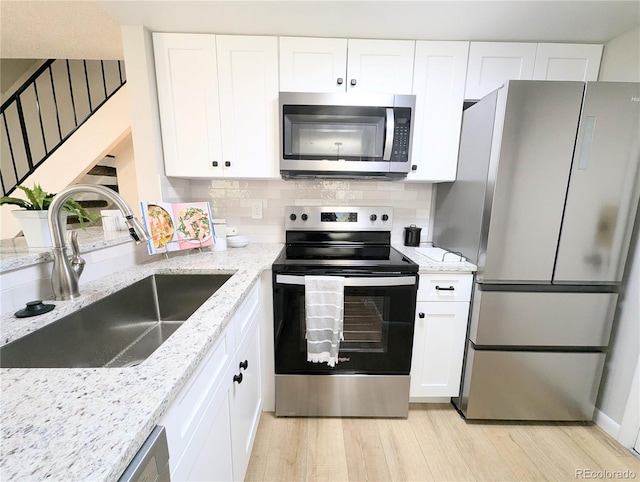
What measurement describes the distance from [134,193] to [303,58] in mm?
2816

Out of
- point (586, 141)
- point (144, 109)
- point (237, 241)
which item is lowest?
point (237, 241)

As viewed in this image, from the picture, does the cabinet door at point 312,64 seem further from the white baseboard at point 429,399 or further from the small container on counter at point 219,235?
the white baseboard at point 429,399

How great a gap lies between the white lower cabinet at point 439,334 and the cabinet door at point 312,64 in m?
1.27

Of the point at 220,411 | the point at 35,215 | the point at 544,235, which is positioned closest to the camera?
the point at 220,411

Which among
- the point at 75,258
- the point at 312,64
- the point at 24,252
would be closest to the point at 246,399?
the point at 75,258

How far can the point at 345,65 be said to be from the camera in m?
1.51

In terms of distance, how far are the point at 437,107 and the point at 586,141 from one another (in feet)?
2.43

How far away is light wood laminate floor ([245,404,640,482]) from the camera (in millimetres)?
1256

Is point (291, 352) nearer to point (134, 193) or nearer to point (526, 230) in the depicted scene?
point (526, 230)

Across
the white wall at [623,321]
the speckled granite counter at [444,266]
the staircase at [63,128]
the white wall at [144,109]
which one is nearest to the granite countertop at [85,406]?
the white wall at [144,109]

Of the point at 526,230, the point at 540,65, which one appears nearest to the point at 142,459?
the point at 526,230

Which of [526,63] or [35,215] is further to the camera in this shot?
[526,63]

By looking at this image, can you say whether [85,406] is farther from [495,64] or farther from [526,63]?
[526,63]

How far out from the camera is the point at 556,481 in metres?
1.23
